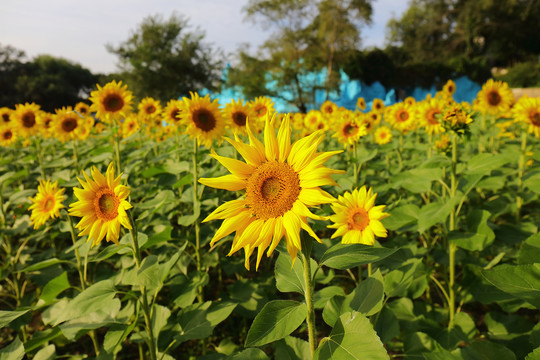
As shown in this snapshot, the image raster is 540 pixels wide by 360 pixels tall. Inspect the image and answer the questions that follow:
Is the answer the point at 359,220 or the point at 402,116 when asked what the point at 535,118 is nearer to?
the point at 402,116

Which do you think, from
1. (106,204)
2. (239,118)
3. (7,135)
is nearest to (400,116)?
(239,118)

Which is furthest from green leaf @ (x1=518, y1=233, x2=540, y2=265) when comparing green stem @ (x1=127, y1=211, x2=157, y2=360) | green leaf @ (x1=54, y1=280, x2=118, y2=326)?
green leaf @ (x1=54, y1=280, x2=118, y2=326)

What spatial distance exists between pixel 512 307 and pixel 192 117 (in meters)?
2.73

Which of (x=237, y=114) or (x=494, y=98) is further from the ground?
(x=494, y=98)

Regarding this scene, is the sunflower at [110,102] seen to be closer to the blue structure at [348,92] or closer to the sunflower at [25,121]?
the sunflower at [25,121]

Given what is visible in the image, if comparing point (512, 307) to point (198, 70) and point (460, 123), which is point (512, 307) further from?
point (198, 70)

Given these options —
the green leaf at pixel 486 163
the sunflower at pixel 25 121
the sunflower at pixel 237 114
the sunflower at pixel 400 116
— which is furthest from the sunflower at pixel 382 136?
the sunflower at pixel 25 121

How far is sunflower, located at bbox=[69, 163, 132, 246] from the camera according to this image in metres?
1.66

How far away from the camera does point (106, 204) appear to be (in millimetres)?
1722

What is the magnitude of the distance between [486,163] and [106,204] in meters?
2.30

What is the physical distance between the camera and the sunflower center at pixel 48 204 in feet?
8.69

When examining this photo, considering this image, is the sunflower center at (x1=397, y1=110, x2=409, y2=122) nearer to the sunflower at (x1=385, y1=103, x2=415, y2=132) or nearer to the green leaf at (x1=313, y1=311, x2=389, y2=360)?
the sunflower at (x1=385, y1=103, x2=415, y2=132)

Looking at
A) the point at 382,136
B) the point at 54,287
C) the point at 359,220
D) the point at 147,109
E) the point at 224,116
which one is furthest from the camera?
the point at 147,109

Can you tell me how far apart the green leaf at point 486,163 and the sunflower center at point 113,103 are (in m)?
3.49
